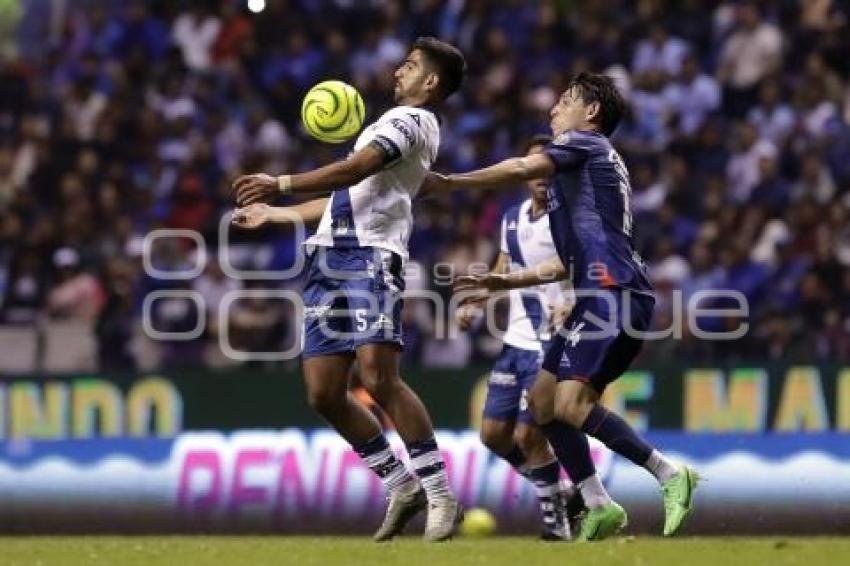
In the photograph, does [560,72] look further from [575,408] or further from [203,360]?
[575,408]

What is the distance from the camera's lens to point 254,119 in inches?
875

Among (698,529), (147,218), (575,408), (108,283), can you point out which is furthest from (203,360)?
(575,408)

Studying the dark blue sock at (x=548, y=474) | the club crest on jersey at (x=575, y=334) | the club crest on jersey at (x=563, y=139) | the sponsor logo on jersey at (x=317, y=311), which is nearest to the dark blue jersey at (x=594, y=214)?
the club crest on jersey at (x=563, y=139)

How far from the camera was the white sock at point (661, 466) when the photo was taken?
37.1ft

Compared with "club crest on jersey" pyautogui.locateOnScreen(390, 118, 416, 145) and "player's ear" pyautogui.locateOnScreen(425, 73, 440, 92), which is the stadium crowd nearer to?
"player's ear" pyautogui.locateOnScreen(425, 73, 440, 92)

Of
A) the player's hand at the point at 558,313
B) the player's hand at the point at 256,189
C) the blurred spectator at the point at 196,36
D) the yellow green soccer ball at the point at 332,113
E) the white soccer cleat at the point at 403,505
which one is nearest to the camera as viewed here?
the player's hand at the point at 256,189

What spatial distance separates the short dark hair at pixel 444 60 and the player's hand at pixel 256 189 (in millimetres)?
1393

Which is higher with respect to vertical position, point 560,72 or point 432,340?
point 560,72

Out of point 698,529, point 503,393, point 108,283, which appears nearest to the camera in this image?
point 503,393

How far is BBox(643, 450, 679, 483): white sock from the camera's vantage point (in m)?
11.3

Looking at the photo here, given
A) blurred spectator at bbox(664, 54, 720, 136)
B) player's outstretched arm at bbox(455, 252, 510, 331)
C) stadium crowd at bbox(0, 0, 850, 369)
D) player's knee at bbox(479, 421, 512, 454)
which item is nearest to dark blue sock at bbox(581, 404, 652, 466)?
player's outstretched arm at bbox(455, 252, 510, 331)

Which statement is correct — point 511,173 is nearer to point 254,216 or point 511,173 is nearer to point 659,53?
point 254,216

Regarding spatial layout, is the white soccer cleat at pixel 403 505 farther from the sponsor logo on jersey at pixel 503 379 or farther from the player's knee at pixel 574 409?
the sponsor logo on jersey at pixel 503 379

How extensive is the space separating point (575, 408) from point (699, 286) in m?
7.28
